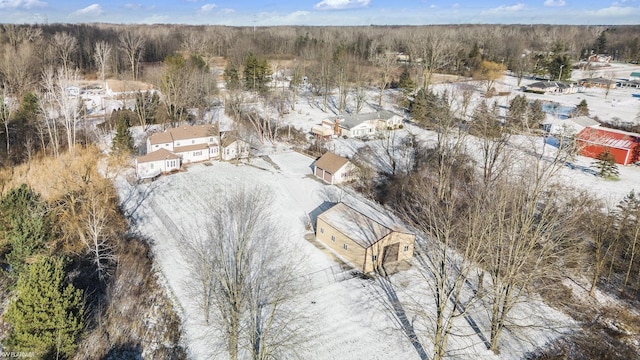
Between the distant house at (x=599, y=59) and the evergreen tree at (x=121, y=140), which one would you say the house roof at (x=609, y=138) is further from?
the distant house at (x=599, y=59)

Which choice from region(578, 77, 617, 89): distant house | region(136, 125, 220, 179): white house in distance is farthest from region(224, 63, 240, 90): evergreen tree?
region(578, 77, 617, 89): distant house

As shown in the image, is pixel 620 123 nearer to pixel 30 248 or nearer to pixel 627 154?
pixel 627 154

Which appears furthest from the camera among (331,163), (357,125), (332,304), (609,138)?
(357,125)

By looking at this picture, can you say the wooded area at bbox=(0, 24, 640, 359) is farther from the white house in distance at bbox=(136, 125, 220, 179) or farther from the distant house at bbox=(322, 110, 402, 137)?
the distant house at bbox=(322, 110, 402, 137)

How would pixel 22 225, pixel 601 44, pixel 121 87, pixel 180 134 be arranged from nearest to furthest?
1. pixel 22 225
2. pixel 180 134
3. pixel 121 87
4. pixel 601 44

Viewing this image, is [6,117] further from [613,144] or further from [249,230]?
[613,144]

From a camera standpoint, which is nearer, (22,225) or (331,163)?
(22,225)

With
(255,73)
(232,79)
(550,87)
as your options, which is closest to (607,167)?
(550,87)
